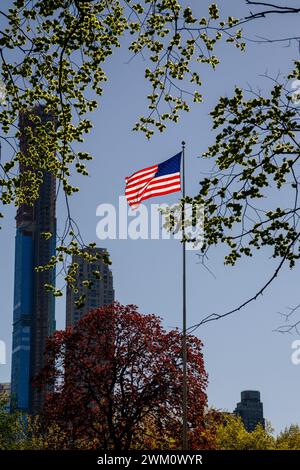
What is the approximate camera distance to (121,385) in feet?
137

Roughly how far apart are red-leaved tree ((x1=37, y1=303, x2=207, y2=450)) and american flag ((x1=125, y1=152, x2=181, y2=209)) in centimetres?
1283

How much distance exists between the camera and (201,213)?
13.9 meters

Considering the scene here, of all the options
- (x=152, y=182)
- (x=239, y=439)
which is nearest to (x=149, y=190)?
(x=152, y=182)

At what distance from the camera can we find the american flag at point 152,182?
31547 mm

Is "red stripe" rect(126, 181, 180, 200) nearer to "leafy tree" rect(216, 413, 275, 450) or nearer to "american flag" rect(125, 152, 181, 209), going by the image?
"american flag" rect(125, 152, 181, 209)

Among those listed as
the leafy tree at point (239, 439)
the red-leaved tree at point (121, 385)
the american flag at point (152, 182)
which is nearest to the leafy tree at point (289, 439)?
the leafy tree at point (239, 439)

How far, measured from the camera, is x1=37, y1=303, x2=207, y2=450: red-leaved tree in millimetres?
40844

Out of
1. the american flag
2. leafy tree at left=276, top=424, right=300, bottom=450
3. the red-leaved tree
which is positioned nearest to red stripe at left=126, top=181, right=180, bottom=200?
the american flag

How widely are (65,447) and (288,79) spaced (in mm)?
34088

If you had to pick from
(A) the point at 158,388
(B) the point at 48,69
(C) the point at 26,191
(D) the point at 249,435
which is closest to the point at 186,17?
(B) the point at 48,69

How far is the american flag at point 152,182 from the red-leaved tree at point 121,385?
1283cm

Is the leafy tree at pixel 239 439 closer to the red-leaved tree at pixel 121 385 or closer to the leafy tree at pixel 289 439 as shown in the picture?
the leafy tree at pixel 289 439

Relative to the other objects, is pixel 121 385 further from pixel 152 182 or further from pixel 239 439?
pixel 239 439
